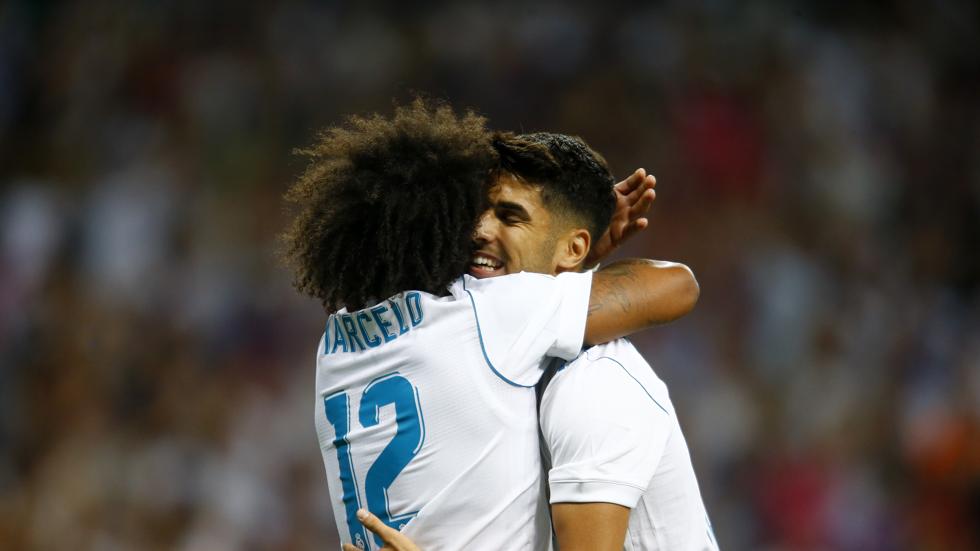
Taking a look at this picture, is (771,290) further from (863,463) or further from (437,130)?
(437,130)

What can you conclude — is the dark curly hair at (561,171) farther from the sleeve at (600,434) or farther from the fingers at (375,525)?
the fingers at (375,525)

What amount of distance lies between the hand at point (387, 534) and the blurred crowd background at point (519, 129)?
3374 millimetres

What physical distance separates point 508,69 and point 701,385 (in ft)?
6.90

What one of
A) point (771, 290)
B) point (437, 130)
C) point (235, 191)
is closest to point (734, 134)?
point (771, 290)

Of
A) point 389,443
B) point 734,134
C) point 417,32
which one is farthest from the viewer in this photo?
point 417,32

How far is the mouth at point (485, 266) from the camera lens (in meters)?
2.31

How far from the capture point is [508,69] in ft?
20.3

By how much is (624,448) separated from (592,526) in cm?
15

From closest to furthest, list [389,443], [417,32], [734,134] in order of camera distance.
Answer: [389,443]
[734,134]
[417,32]

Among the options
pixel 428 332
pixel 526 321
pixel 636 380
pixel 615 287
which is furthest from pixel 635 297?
pixel 428 332

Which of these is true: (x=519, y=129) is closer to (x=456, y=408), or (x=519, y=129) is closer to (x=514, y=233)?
(x=514, y=233)

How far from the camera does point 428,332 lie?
2.06 metres

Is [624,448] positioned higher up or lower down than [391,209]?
lower down

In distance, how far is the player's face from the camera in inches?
91.1
